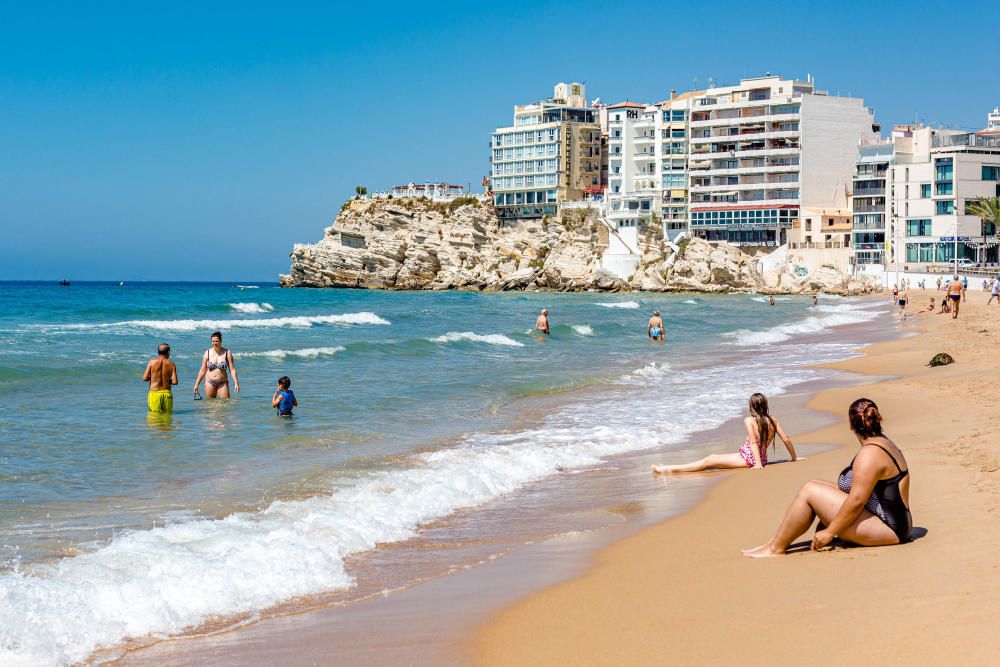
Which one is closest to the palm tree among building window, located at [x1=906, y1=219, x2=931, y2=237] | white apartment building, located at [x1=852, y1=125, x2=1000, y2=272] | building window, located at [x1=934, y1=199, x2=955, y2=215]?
white apartment building, located at [x1=852, y1=125, x2=1000, y2=272]

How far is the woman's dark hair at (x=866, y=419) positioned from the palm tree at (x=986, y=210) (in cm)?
7290

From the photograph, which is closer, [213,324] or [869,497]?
[869,497]

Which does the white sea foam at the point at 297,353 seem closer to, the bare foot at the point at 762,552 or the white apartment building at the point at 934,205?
the bare foot at the point at 762,552

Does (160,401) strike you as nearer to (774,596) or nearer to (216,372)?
(216,372)

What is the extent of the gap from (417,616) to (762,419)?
5.57 m

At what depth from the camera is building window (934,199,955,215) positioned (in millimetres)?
75250

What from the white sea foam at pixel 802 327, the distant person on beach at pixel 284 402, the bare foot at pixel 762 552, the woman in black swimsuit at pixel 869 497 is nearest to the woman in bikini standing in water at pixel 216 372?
the distant person on beach at pixel 284 402

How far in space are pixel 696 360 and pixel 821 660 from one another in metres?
22.0

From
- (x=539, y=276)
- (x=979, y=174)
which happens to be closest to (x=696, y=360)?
(x=979, y=174)

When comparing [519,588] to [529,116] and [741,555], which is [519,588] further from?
[529,116]

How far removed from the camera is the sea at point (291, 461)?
621cm

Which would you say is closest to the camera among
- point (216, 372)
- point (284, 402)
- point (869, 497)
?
point (869, 497)

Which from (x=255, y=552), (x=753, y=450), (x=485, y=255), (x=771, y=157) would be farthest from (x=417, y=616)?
(x=485, y=255)

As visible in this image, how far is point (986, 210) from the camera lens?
2830 inches
